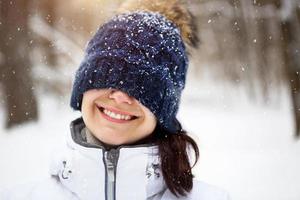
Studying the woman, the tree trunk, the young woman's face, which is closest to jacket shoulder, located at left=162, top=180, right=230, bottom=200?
the woman

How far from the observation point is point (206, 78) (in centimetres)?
125

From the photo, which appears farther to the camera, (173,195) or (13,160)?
(13,160)

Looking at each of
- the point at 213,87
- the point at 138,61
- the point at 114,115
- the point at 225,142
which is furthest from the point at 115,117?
the point at 213,87

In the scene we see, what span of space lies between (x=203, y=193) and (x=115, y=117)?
21cm

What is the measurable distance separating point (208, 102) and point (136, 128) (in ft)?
1.34

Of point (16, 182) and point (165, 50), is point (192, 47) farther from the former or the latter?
point (16, 182)

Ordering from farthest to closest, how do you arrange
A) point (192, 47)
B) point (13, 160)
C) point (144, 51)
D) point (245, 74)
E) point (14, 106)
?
point (245, 74)
point (14, 106)
point (13, 160)
point (192, 47)
point (144, 51)

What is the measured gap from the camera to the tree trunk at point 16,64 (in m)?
1.15

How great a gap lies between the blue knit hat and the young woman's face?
1cm

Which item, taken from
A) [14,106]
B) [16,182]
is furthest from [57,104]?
[16,182]

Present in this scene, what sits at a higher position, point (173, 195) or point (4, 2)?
point (4, 2)

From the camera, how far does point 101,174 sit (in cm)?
81

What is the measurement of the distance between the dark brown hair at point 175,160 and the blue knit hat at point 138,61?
0.20 ft

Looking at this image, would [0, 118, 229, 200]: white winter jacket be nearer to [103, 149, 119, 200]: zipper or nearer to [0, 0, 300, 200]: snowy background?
[103, 149, 119, 200]: zipper
